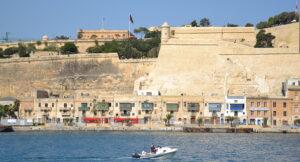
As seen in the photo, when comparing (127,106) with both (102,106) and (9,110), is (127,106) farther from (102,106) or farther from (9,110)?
(9,110)

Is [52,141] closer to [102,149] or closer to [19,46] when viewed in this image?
[102,149]

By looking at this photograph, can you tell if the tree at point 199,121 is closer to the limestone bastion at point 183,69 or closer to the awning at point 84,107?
the limestone bastion at point 183,69

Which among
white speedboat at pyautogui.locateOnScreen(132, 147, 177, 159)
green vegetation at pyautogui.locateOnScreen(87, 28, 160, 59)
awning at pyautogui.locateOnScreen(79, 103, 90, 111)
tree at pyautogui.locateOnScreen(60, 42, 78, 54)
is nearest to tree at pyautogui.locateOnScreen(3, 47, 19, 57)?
tree at pyautogui.locateOnScreen(60, 42, 78, 54)

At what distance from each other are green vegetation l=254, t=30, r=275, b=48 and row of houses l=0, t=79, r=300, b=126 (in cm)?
947

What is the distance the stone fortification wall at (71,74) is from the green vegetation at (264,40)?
10035mm

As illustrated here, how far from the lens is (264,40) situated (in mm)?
89312

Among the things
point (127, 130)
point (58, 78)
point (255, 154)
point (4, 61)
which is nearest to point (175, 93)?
point (127, 130)

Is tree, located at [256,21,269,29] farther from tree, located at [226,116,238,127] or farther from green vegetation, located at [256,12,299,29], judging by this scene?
tree, located at [226,116,238,127]

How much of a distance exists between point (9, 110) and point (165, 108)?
13734 mm

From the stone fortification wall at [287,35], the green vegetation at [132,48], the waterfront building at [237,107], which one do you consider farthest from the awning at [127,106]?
the stone fortification wall at [287,35]

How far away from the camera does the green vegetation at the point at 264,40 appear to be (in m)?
88.3

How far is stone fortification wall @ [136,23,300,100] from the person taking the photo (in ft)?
267

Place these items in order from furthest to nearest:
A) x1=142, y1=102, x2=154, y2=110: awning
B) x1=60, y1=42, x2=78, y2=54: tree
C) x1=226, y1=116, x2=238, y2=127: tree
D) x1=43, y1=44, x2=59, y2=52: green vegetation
Result: x1=43, y1=44, x2=59, y2=52: green vegetation → x1=60, y1=42, x2=78, y2=54: tree → x1=142, y1=102, x2=154, y2=110: awning → x1=226, y1=116, x2=238, y2=127: tree

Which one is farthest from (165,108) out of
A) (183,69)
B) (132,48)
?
(132,48)
